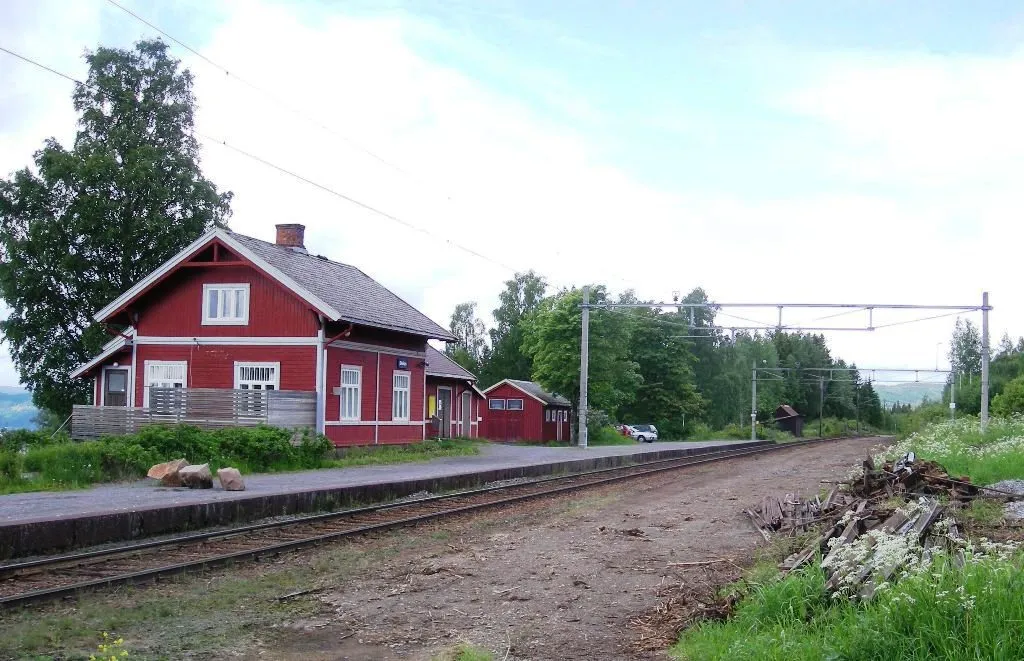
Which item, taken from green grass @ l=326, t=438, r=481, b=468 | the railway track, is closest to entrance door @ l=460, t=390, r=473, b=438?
green grass @ l=326, t=438, r=481, b=468

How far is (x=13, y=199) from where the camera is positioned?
4081 cm

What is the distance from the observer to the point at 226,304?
28234 millimetres

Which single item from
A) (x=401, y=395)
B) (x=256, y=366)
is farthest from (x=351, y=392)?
(x=401, y=395)

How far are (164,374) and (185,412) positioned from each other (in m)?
4.43

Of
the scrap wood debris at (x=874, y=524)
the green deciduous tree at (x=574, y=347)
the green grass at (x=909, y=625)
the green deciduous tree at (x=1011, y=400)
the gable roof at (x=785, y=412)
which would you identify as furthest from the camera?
the gable roof at (x=785, y=412)

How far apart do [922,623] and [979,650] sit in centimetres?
35

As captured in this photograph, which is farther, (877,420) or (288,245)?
(877,420)

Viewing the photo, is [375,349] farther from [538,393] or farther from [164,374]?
[538,393]

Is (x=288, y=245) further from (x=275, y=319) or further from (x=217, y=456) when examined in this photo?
(x=217, y=456)

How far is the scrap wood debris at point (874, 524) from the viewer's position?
6234 mm

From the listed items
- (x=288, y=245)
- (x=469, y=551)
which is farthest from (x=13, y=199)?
(x=469, y=551)

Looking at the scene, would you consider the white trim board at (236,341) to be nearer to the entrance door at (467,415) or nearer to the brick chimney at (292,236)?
the brick chimney at (292,236)

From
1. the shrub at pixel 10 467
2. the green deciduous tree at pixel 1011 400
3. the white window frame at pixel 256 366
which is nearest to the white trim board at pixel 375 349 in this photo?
the white window frame at pixel 256 366

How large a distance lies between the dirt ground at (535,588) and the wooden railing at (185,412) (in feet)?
36.2
